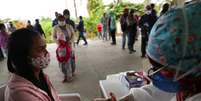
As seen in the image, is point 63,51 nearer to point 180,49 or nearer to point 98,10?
point 180,49

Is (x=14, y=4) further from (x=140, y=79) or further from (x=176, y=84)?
(x=176, y=84)

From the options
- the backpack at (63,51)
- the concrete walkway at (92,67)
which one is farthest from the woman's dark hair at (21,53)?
the backpack at (63,51)

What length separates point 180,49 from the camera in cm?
87

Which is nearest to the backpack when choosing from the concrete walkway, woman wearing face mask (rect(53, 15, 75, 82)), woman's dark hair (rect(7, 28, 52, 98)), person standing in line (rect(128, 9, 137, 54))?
woman wearing face mask (rect(53, 15, 75, 82))

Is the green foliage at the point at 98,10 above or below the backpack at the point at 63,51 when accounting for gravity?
below

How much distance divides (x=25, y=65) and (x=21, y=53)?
0.09m

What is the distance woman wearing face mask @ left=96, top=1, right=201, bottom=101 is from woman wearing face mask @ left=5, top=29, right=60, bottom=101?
1.14 metres

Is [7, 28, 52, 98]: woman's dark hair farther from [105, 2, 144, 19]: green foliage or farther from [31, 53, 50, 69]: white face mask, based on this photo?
[105, 2, 144, 19]: green foliage

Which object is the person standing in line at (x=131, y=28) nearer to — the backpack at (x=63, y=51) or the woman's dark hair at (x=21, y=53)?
the backpack at (x=63, y=51)

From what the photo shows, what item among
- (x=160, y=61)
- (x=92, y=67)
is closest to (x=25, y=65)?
(x=160, y=61)

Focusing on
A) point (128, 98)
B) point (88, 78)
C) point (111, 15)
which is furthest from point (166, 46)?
point (111, 15)

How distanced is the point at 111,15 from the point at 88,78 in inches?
162

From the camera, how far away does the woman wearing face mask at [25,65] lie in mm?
1917

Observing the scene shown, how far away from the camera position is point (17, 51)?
194 centimetres
